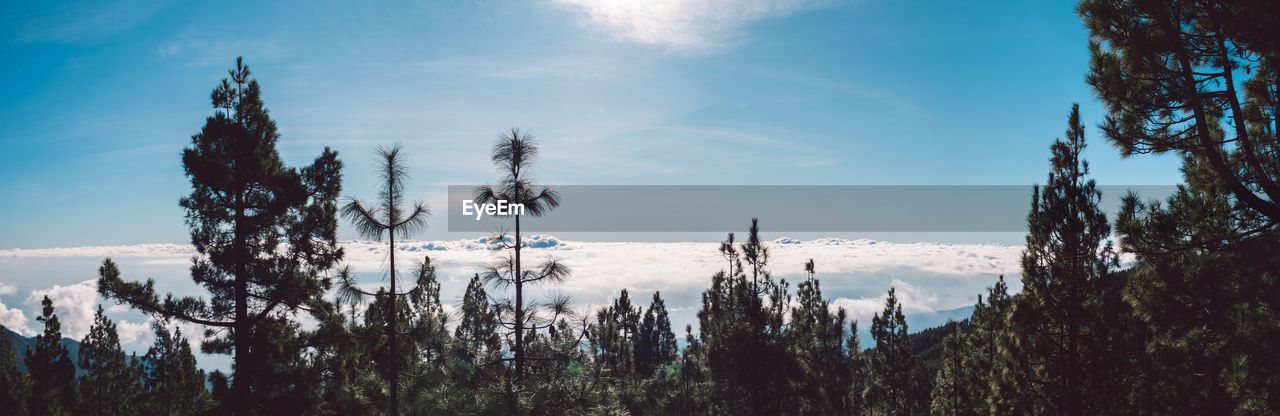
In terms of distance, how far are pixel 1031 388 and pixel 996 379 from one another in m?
1.39

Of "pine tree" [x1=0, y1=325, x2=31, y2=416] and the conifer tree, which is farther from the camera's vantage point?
"pine tree" [x1=0, y1=325, x2=31, y2=416]

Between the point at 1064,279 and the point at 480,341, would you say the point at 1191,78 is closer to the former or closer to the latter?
the point at 1064,279

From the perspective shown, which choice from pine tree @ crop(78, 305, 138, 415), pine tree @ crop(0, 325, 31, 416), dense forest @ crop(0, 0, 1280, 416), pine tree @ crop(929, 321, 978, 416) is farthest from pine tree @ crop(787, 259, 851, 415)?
pine tree @ crop(0, 325, 31, 416)

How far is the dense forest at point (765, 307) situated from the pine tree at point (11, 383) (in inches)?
11.1

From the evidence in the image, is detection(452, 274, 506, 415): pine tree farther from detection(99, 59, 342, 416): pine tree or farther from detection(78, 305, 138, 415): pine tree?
detection(78, 305, 138, 415): pine tree

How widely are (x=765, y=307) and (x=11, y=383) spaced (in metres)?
36.5

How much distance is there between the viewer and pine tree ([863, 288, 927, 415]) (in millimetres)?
38812

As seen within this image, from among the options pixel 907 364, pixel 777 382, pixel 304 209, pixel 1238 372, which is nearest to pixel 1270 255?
pixel 1238 372

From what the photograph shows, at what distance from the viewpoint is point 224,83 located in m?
16.3

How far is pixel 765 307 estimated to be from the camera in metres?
27.6

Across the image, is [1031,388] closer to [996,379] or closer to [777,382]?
[996,379]

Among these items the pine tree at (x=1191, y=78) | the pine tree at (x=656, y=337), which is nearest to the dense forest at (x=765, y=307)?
the pine tree at (x=1191, y=78)

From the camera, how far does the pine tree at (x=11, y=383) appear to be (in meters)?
26.6

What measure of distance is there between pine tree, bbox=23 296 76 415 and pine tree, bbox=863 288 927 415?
4150cm
